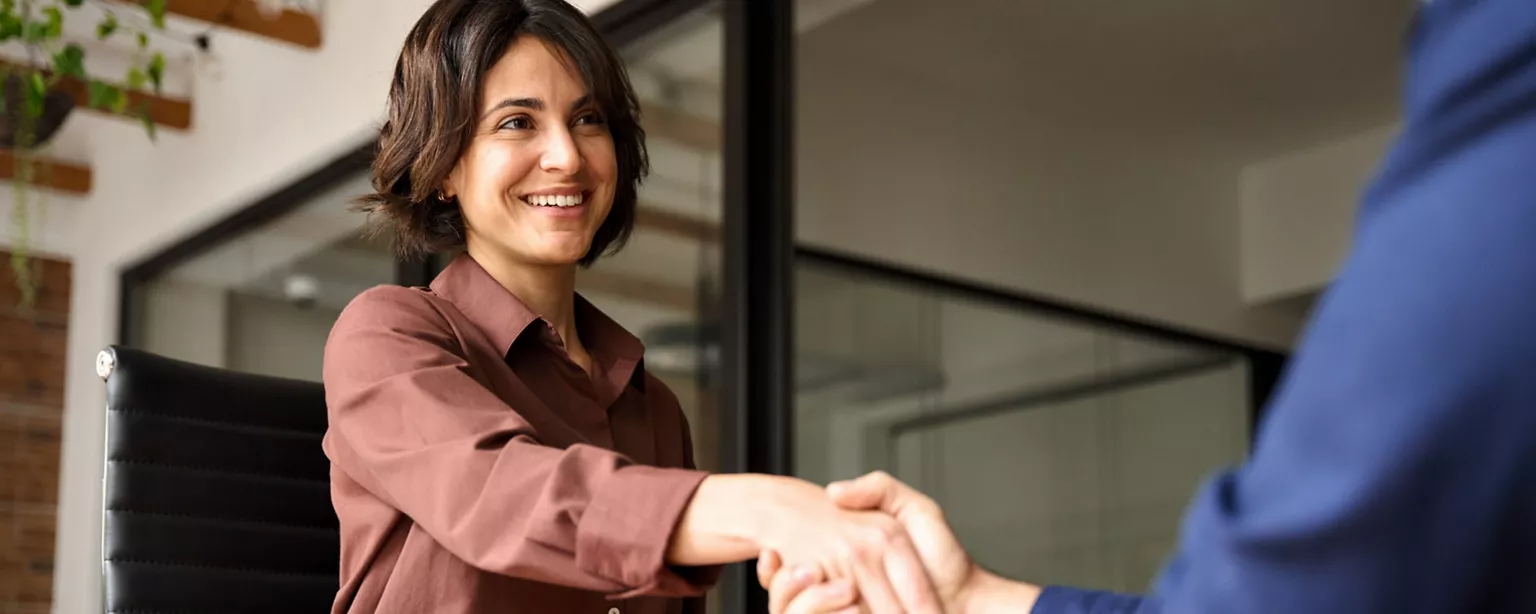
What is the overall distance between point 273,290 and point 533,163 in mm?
3434

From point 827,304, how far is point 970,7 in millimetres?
841

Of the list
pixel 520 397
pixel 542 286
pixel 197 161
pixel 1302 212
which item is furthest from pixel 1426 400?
pixel 1302 212

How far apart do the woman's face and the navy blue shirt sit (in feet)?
3.25

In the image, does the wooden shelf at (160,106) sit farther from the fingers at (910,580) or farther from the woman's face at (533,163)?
the fingers at (910,580)

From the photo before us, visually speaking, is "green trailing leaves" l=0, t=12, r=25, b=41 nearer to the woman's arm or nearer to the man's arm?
the woman's arm

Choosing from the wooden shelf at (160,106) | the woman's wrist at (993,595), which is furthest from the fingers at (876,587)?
the wooden shelf at (160,106)

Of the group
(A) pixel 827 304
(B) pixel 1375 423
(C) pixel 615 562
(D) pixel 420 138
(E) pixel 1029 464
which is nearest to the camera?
(B) pixel 1375 423

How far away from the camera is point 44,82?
4172 mm

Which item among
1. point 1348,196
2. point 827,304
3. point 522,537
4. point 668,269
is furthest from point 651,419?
point 1348,196

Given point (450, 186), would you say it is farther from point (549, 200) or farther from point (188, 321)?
point (188, 321)

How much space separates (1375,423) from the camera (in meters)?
0.44

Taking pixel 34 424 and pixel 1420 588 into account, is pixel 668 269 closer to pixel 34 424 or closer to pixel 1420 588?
pixel 1420 588

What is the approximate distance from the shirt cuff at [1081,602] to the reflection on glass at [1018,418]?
3.16 meters

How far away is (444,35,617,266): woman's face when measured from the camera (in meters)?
1.41
